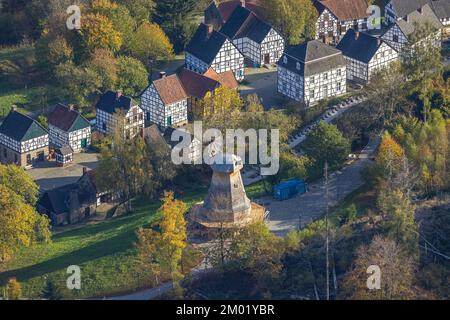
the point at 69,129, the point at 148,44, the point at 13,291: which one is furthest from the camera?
the point at 148,44

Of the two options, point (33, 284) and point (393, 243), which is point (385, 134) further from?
point (33, 284)

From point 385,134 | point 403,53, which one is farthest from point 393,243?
point 403,53

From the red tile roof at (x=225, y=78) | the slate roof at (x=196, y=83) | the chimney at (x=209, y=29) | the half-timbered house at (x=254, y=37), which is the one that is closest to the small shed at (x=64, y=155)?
the slate roof at (x=196, y=83)

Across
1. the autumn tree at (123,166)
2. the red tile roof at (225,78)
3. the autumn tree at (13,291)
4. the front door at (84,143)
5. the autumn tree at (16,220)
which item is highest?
the red tile roof at (225,78)

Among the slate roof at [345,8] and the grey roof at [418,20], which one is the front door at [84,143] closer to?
the slate roof at [345,8]

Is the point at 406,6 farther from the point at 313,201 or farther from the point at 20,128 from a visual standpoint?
the point at 20,128

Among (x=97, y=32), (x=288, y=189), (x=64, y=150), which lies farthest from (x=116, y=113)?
(x=288, y=189)
